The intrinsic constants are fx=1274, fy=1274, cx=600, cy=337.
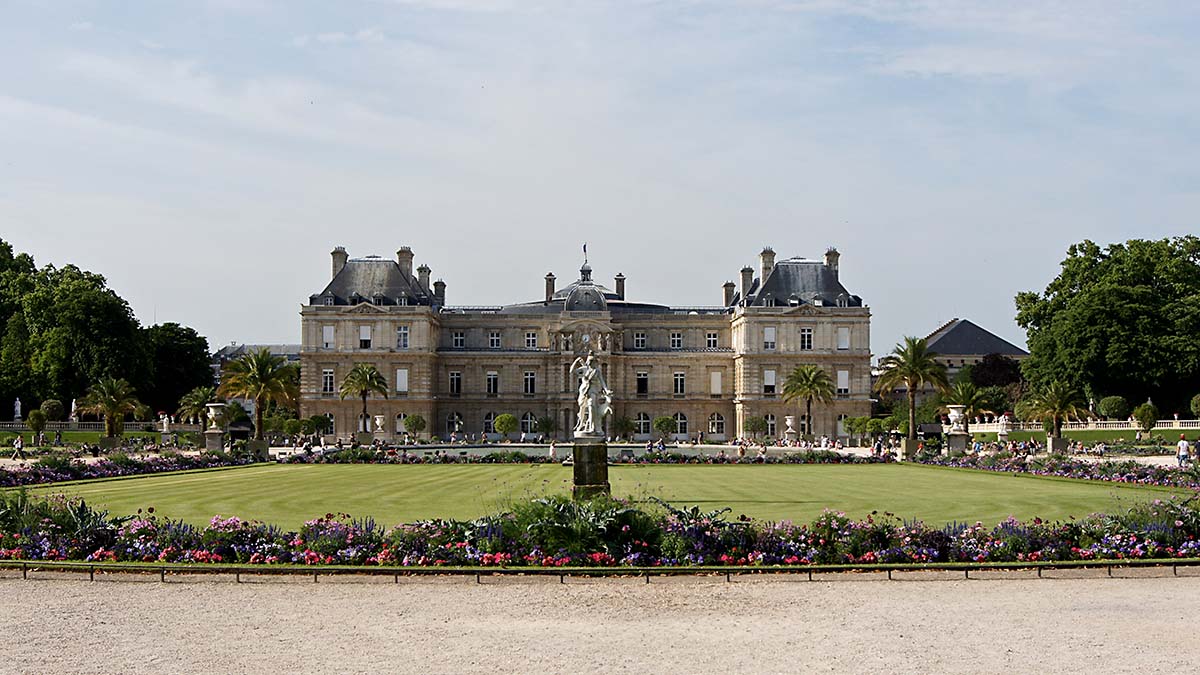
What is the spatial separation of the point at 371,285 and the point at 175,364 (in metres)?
14.9

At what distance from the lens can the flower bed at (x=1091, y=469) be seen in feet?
105

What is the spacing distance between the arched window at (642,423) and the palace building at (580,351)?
7 cm

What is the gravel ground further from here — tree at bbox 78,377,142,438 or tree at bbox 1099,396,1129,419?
tree at bbox 1099,396,1129,419

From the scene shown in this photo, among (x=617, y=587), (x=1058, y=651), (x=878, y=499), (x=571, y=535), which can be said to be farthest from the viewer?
(x=878, y=499)

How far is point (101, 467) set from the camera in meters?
37.5

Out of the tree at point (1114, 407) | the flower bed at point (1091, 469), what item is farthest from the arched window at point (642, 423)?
the flower bed at point (1091, 469)

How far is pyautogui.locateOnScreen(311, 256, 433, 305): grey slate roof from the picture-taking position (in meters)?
83.9

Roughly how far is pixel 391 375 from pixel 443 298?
1616cm

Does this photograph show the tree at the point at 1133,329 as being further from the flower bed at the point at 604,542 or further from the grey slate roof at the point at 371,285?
the flower bed at the point at 604,542

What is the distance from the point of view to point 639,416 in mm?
86312

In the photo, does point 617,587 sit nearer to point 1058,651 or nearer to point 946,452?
point 1058,651

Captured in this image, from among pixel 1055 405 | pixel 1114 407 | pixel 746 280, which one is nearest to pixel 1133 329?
pixel 1114 407

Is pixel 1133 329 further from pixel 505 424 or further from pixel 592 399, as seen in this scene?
pixel 592 399

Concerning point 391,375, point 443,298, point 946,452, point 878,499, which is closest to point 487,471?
point 878,499
